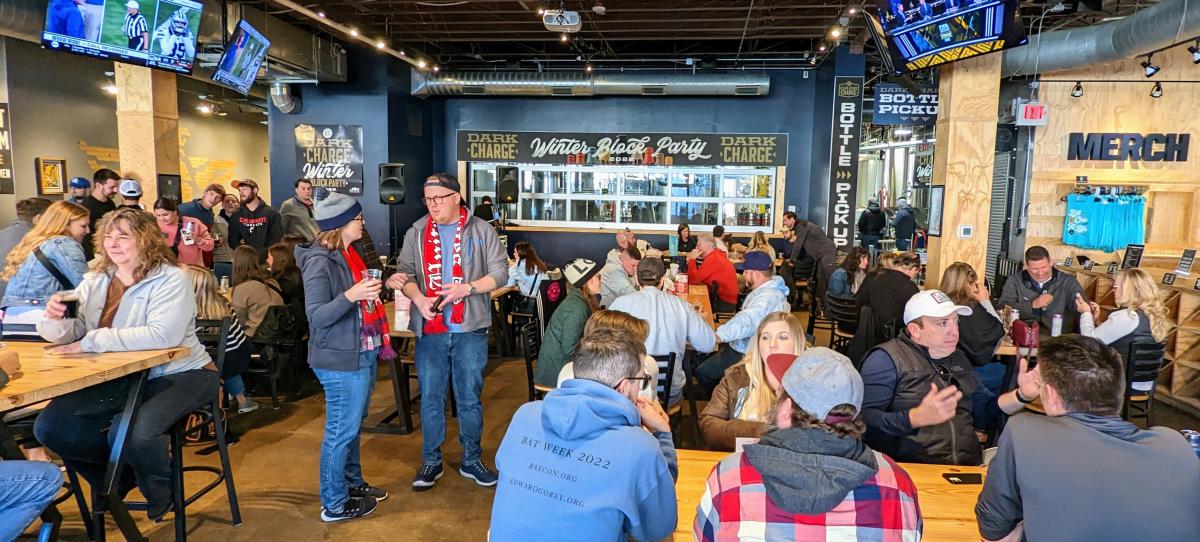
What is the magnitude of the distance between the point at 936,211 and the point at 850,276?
1.27 metres

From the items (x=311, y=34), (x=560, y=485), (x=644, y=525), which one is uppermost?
(x=311, y=34)

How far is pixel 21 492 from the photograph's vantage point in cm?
243

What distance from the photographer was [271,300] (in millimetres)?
5594

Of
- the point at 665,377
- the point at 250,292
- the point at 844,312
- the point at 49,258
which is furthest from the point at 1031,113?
the point at 49,258

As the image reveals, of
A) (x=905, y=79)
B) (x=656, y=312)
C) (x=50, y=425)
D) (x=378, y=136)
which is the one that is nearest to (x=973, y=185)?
(x=905, y=79)

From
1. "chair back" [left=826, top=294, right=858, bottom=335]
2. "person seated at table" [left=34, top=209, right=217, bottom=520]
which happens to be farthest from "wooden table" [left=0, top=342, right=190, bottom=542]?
"chair back" [left=826, top=294, right=858, bottom=335]

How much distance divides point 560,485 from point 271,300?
457 cm

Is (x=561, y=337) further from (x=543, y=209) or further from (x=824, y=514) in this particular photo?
(x=543, y=209)

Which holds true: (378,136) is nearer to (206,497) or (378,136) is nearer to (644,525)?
(206,497)

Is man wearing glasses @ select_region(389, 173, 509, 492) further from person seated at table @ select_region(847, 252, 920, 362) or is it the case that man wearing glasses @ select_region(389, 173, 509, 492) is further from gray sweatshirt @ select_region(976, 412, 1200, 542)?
gray sweatshirt @ select_region(976, 412, 1200, 542)

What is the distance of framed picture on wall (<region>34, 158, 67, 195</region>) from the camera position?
1006 cm

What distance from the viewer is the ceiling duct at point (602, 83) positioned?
1127 cm

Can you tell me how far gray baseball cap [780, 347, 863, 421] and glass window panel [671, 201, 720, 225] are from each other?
11103mm

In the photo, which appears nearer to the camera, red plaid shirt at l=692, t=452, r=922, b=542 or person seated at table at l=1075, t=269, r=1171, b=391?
red plaid shirt at l=692, t=452, r=922, b=542
